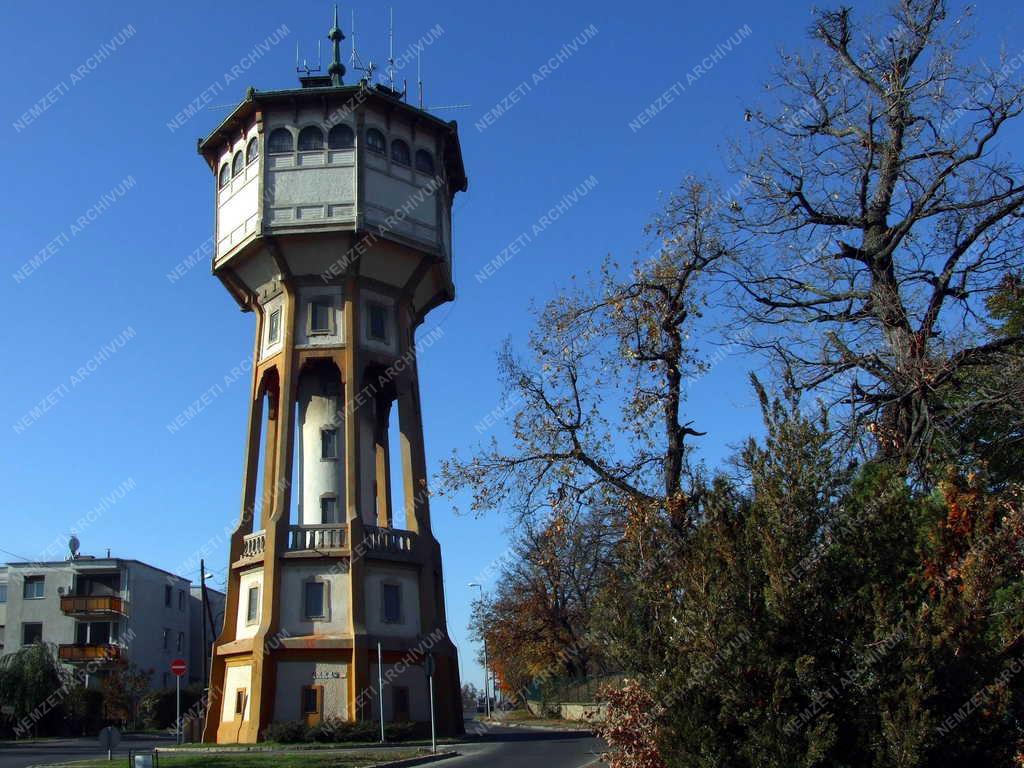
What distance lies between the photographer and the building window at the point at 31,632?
6134 centimetres

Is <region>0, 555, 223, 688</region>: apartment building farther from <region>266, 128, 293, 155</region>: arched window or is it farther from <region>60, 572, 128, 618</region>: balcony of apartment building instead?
<region>266, 128, 293, 155</region>: arched window

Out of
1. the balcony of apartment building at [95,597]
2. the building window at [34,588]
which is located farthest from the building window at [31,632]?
the balcony of apartment building at [95,597]

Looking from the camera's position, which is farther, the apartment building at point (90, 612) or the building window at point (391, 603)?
the apartment building at point (90, 612)

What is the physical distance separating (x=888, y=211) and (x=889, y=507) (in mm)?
6026

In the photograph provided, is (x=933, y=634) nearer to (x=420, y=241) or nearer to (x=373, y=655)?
(x=373, y=655)

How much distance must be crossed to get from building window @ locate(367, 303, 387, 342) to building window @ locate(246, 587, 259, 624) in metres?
9.48

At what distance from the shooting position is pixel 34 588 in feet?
205

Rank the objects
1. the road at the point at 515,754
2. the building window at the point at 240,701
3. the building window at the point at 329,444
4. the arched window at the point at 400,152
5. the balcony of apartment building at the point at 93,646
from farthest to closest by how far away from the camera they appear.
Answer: the balcony of apartment building at the point at 93,646, the arched window at the point at 400,152, the building window at the point at 329,444, the building window at the point at 240,701, the road at the point at 515,754

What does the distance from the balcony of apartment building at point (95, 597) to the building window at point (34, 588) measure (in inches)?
76.2

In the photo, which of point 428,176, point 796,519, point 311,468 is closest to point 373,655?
point 311,468

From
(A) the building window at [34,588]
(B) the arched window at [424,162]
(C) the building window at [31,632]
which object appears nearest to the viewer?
(B) the arched window at [424,162]

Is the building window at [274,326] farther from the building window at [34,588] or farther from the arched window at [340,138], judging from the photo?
the building window at [34,588]

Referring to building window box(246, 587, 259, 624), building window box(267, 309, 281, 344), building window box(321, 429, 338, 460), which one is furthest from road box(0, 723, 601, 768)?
building window box(267, 309, 281, 344)

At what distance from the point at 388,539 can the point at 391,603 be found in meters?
2.06
